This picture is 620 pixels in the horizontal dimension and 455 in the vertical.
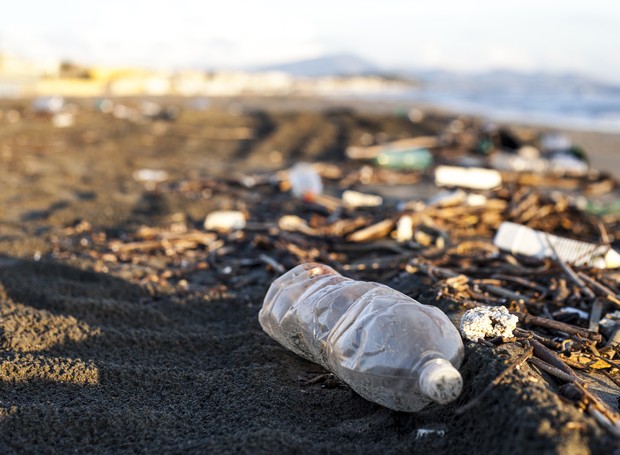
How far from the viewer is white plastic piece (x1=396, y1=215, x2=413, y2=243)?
5.23 meters

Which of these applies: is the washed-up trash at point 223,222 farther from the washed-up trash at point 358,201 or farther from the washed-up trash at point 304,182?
the washed-up trash at point 304,182

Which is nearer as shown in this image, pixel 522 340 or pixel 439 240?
pixel 522 340

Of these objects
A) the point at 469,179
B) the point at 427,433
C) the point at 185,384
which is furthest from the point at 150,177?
the point at 427,433

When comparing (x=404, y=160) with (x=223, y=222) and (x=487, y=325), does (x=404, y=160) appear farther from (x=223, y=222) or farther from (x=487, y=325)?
(x=487, y=325)

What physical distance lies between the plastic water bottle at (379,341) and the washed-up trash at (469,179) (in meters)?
5.08

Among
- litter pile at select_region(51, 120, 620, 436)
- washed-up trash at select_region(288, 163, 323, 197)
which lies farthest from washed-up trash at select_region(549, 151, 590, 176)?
washed-up trash at select_region(288, 163, 323, 197)

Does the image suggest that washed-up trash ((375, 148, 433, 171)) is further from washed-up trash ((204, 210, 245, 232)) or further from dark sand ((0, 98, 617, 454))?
dark sand ((0, 98, 617, 454))

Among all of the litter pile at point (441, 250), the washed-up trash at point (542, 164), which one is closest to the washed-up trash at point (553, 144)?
the washed-up trash at point (542, 164)

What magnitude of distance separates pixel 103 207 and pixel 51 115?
11983 mm

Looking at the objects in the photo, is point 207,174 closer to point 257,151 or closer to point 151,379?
point 257,151

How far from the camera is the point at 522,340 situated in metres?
2.67

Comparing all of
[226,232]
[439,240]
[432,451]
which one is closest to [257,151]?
[226,232]

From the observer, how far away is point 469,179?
7.91 m

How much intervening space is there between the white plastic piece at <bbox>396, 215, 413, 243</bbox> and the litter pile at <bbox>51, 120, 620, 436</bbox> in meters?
0.01
